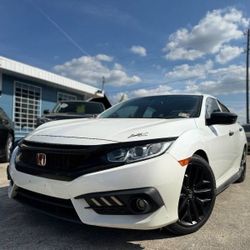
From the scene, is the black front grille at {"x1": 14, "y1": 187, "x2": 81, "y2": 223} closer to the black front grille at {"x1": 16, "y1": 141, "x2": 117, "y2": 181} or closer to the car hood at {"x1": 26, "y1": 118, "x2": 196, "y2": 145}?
the black front grille at {"x1": 16, "y1": 141, "x2": 117, "y2": 181}

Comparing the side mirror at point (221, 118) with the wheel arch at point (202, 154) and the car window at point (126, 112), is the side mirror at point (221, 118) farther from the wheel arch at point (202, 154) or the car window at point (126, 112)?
the car window at point (126, 112)

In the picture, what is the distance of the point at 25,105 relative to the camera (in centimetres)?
1567

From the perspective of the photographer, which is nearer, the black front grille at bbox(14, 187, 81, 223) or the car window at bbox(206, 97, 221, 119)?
the black front grille at bbox(14, 187, 81, 223)

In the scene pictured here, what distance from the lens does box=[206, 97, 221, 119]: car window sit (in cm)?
433

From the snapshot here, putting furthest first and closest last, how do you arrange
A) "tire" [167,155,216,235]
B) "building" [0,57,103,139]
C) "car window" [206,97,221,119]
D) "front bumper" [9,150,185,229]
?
"building" [0,57,103,139] → "car window" [206,97,221,119] → "tire" [167,155,216,235] → "front bumper" [9,150,185,229]

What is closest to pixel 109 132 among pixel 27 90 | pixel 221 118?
pixel 221 118

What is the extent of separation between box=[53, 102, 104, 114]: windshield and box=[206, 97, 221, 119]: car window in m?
6.97

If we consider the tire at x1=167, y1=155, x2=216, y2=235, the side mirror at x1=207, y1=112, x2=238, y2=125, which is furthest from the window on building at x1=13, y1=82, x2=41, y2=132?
the tire at x1=167, y1=155, x2=216, y2=235

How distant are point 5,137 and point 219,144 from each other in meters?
5.60

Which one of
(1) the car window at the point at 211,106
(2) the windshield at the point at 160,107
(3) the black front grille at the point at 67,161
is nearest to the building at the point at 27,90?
(2) the windshield at the point at 160,107

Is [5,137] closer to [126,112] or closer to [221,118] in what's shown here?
[126,112]

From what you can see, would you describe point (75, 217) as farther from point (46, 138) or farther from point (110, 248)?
point (46, 138)

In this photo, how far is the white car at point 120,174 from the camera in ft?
9.11

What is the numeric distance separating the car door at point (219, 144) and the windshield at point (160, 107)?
8.5 inches
